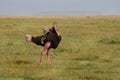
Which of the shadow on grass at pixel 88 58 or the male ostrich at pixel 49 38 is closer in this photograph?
the male ostrich at pixel 49 38

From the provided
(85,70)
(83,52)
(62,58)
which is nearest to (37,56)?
(62,58)

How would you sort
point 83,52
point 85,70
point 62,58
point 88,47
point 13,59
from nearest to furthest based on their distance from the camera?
1. point 85,70
2. point 13,59
3. point 62,58
4. point 83,52
5. point 88,47

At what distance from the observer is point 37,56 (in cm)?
2062

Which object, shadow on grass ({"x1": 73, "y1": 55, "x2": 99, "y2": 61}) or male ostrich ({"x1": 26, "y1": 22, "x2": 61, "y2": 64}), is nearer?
male ostrich ({"x1": 26, "y1": 22, "x2": 61, "y2": 64})

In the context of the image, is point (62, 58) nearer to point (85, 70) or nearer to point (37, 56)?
point (37, 56)

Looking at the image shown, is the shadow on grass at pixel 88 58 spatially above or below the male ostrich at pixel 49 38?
below

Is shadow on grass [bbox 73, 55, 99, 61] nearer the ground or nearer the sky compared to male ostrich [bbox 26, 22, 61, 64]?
nearer the ground

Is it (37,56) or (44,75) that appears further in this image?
(37,56)

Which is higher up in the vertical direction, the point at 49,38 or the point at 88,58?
the point at 49,38

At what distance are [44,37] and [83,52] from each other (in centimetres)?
546

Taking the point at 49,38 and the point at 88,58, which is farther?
the point at 88,58

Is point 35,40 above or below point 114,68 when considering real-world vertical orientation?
above

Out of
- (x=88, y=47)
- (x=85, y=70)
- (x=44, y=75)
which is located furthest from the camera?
(x=88, y=47)

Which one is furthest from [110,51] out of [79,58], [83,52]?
[79,58]
